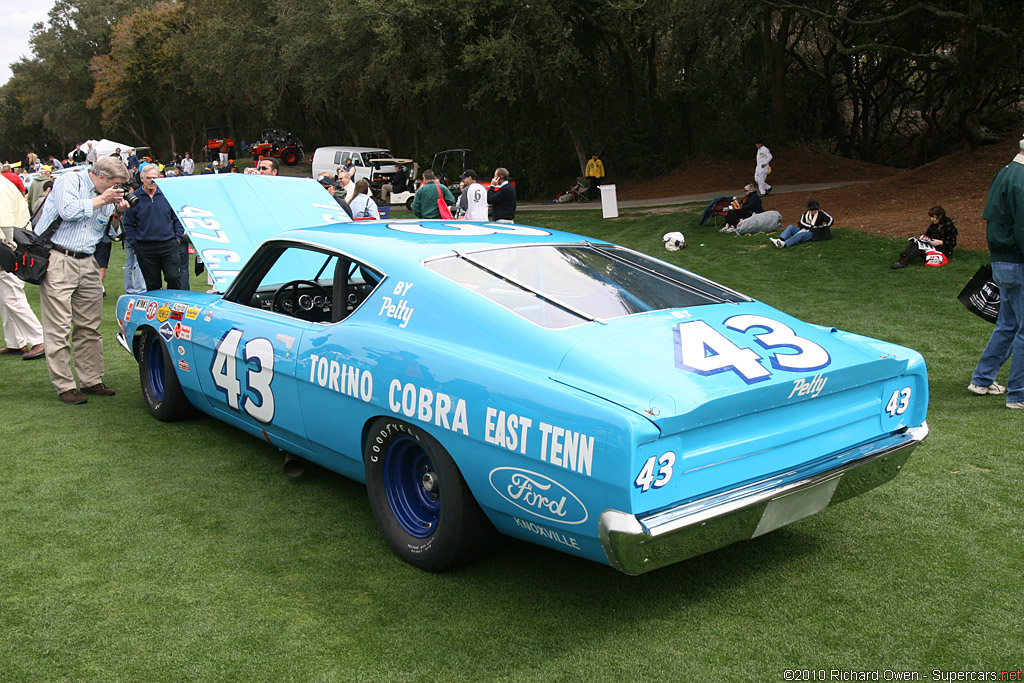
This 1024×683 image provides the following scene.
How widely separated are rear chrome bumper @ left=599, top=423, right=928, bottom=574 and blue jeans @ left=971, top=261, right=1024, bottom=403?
2.72 meters

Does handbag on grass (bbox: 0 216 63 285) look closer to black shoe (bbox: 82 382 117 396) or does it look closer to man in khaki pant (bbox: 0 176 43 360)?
black shoe (bbox: 82 382 117 396)

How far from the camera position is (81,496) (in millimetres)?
4434

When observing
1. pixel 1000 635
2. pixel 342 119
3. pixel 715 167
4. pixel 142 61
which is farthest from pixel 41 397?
pixel 142 61

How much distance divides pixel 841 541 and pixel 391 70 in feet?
83.4

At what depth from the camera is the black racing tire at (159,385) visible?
5428 millimetres

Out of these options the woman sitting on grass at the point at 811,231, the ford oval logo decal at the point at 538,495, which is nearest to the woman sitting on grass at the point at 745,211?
the woman sitting on grass at the point at 811,231

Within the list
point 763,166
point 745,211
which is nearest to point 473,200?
point 745,211

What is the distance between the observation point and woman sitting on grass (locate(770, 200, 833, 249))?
14109 millimetres

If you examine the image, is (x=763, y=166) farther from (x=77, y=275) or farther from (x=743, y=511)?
(x=743, y=511)

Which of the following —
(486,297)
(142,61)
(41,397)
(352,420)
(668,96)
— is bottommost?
(41,397)

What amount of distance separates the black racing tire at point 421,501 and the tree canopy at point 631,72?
1719cm

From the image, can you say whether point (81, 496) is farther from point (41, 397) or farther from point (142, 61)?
point (142, 61)

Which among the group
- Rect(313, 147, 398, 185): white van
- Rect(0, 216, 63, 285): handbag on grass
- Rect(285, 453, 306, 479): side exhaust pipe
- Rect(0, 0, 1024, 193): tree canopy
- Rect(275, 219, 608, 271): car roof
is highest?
Rect(0, 0, 1024, 193): tree canopy

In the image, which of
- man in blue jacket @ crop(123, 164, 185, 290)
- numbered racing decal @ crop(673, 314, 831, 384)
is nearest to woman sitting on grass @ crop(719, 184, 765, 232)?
man in blue jacket @ crop(123, 164, 185, 290)
